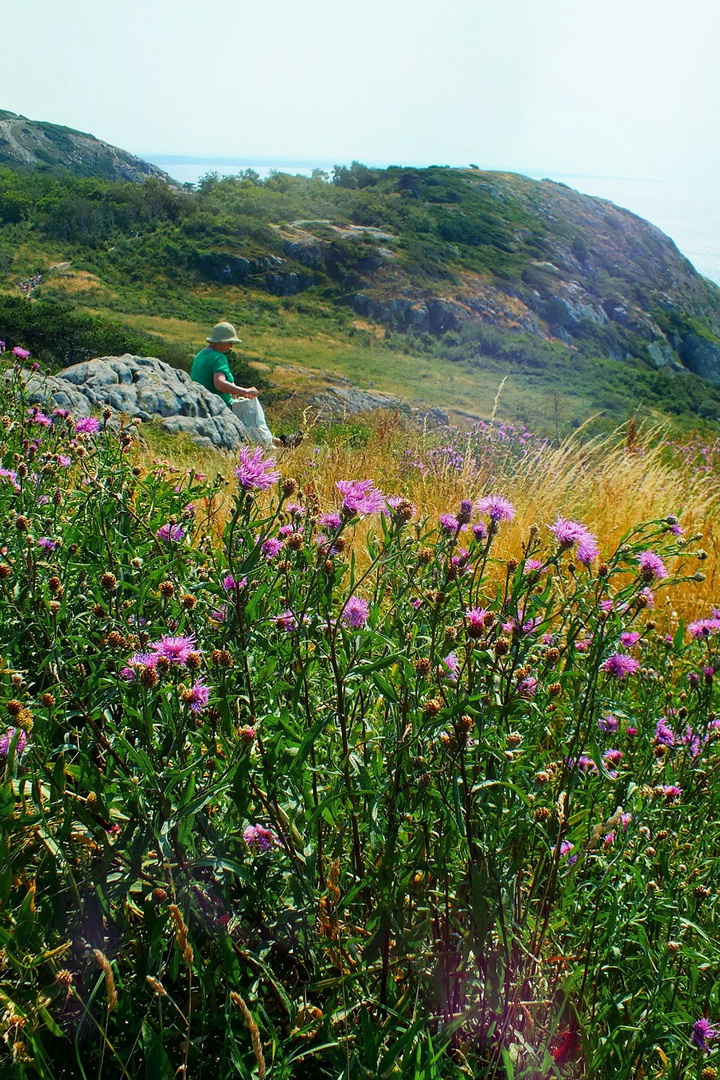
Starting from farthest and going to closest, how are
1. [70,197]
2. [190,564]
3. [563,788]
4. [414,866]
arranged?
[70,197] < [190,564] < [563,788] < [414,866]

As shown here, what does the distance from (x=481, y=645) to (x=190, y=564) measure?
856mm

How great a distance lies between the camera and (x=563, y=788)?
153 centimetres

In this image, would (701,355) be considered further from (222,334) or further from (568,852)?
(568,852)

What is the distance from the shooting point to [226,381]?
1012 cm

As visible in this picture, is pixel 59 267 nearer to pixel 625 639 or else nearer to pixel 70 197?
pixel 70 197

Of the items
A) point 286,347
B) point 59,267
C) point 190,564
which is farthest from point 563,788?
point 59,267

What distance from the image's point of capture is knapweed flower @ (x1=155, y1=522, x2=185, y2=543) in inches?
69.7

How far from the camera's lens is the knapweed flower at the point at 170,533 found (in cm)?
177

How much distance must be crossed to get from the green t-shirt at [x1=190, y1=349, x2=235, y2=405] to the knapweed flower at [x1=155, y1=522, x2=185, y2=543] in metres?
8.46

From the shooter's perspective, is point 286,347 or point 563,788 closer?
point 563,788

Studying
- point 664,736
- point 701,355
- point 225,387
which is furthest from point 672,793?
point 701,355

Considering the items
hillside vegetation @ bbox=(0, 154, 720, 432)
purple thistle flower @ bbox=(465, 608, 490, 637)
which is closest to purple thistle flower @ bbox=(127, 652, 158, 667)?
purple thistle flower @ bbox=(465, 608, 490, 637)

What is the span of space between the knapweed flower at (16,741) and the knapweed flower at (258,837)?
38 cm

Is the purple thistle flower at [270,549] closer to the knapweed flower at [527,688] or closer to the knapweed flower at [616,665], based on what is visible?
the knapweed flower at [527,688]
